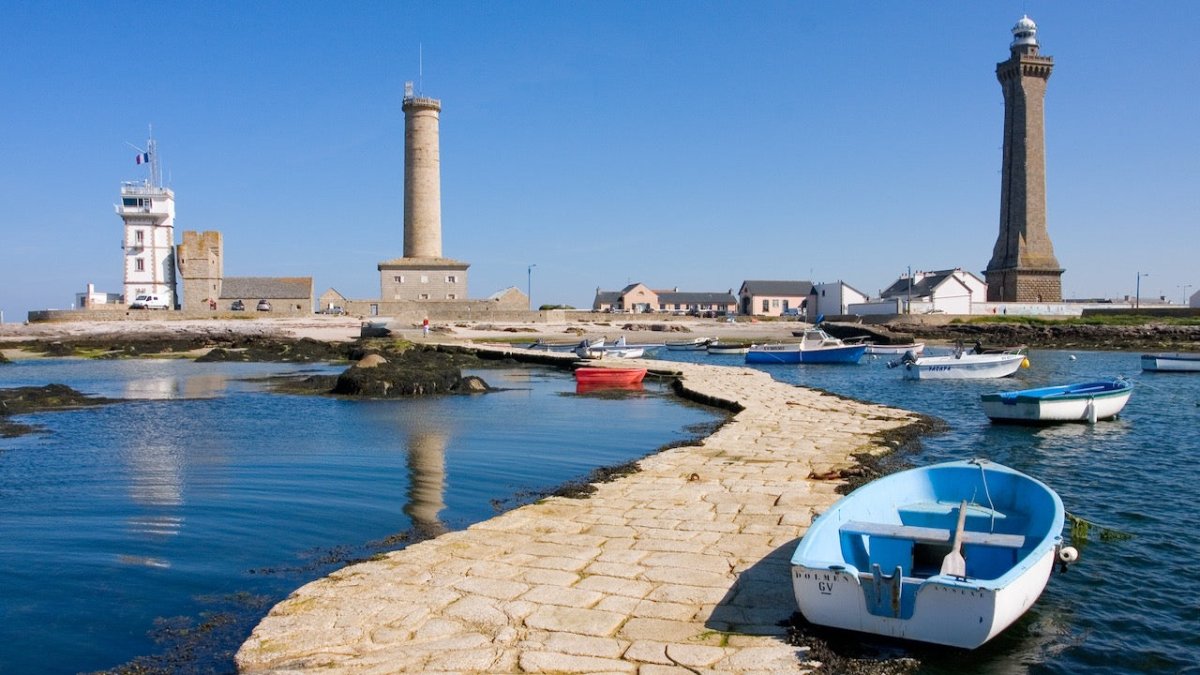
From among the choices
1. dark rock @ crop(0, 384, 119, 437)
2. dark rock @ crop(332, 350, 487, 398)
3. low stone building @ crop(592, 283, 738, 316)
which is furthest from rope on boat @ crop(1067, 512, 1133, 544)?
low stone building @ crop(592, 283, 738, 316)

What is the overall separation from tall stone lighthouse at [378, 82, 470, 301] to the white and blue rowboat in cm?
5311

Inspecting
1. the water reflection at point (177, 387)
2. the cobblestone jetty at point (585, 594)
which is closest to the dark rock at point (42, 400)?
the water reflection at point (177, 387)

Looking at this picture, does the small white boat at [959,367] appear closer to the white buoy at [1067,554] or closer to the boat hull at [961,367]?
the boat hull at [961,367]

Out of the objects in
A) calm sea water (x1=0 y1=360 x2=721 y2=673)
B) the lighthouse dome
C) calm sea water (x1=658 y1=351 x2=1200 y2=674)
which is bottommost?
calm sea water (x1=658 y1=351 x2=1200 y2=674)

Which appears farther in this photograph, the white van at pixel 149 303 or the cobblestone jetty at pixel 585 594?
the white van at pixel 149 303

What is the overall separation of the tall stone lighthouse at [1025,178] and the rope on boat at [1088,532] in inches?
2358

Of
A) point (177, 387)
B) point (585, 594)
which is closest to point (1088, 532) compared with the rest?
point (585, 594)

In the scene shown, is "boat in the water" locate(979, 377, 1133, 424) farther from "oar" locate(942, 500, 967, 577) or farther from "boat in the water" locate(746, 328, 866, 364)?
"boat in the water" locate(746, 328, 866, 364)

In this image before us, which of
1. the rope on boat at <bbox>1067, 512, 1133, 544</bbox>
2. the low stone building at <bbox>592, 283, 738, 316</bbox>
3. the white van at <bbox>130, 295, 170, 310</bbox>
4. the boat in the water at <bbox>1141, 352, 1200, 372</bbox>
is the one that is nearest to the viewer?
the rope on boat at <bbox>1067, 512, 1133, 544</bbox>

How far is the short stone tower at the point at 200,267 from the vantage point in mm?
69562

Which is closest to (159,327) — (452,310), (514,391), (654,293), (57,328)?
(57,328)

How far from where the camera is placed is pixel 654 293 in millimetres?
112062

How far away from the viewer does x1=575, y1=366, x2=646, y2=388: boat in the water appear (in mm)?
26203

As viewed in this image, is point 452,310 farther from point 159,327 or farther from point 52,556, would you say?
point 52,556
